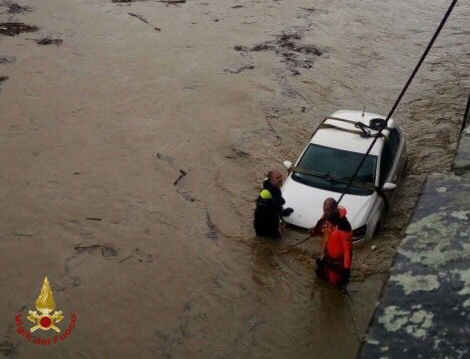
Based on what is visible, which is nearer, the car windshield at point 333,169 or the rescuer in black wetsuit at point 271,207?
the rescuer in black wetsuit at point 271,207

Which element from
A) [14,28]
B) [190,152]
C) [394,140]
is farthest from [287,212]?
[14,28]

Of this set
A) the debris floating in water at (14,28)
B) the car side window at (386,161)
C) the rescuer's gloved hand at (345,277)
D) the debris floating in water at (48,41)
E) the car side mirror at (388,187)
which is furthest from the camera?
the debris floating in water at (14,28)

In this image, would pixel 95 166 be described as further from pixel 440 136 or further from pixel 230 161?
pixel 440 136

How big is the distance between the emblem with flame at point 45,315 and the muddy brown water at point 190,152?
13cm

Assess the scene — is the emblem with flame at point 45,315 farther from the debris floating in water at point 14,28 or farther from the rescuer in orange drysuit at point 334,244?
the debris floating in water at point 14,28

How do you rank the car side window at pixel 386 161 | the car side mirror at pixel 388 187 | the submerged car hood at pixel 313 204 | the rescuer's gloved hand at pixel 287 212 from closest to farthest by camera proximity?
the submerged car hood at pixel 313 204 → the rescuer's gloved hand at pixel 287 212 → the car side mirror at pixel 388 187 → the car side window at pixel 386 161

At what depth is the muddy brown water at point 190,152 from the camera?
7.10m

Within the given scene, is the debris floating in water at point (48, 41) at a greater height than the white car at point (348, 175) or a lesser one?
lesser

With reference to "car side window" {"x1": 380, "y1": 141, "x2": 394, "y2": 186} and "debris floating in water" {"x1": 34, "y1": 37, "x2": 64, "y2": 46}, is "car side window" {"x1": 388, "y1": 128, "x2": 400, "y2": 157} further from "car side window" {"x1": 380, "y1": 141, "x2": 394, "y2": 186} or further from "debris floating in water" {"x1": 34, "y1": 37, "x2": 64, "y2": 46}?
"debris floating in water" {"x1": 34, "y1": 37, "x2": 64, "y2": 46}

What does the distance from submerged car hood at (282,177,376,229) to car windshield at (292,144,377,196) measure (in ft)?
0.42

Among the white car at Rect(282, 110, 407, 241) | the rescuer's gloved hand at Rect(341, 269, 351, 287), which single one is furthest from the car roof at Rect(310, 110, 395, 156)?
the rescuer's gloved hand at Rect(341, 269, 351, 287)

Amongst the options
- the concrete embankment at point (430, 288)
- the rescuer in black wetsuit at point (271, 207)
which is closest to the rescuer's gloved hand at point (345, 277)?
the rescuer in black wetsuit at point (271, 207)

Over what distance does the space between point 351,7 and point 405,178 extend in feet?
33.6

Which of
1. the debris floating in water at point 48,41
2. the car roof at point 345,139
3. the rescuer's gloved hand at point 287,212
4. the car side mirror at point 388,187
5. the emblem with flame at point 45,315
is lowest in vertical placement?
the emblem with flame at point 45,315
